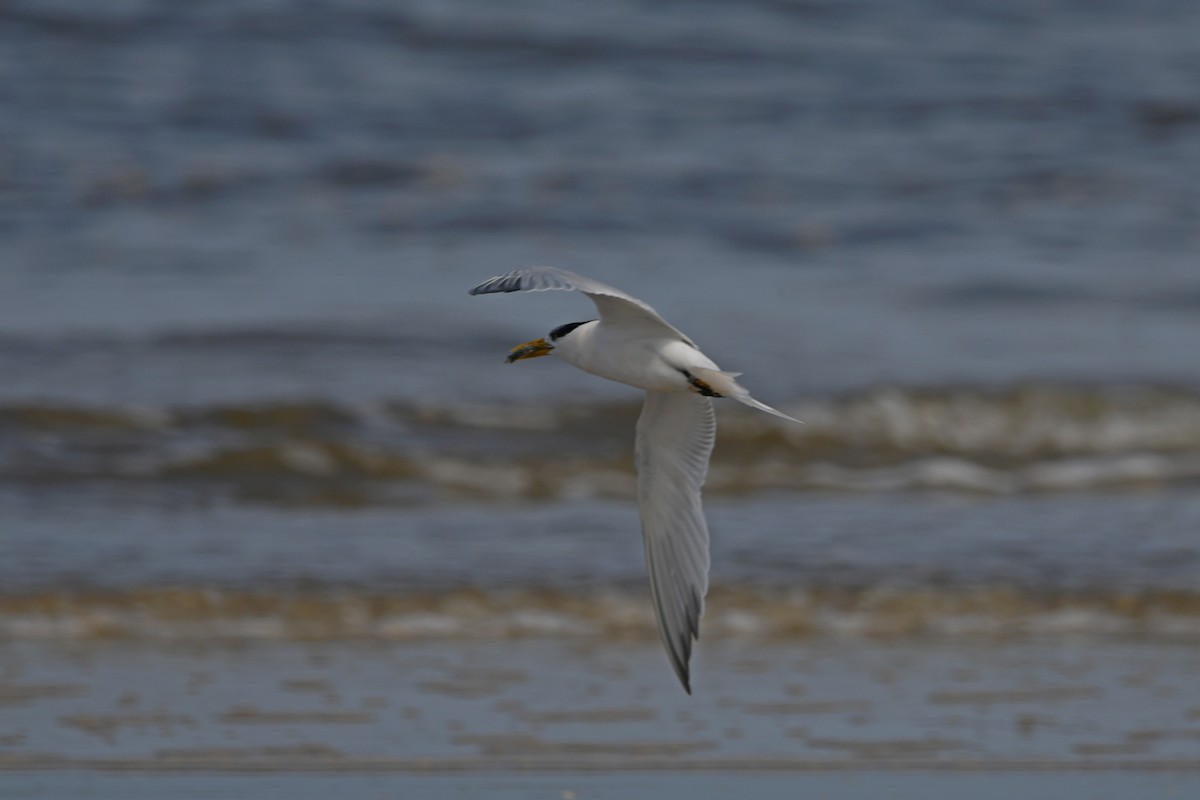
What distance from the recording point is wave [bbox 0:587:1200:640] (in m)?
5.08

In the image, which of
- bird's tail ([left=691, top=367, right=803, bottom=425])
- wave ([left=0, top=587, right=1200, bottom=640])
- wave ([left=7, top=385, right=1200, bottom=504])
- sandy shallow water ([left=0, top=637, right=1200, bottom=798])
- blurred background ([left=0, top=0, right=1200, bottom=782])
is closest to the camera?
bird's tail ([left=691, top=367, right=803, bottom=425])

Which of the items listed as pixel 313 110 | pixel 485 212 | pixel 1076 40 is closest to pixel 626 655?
pixel 485 212

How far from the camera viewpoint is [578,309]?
8.30 metres

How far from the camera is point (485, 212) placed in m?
10.7

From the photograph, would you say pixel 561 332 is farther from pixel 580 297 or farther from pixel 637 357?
pixel 580 297

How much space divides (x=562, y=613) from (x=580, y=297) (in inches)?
143

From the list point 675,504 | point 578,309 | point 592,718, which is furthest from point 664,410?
point 578,309

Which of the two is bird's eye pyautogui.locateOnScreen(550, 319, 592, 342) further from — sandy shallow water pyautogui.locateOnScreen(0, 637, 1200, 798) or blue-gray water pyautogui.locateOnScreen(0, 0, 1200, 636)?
blue-gray water pyautogui.locateOnScreen(0, 0, 1200, 636)

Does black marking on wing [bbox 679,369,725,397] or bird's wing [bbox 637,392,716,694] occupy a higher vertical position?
black marking on wing [bbox 679,369,725,397]

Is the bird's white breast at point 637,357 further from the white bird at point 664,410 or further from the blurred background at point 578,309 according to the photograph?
the blurred background at point 578,309

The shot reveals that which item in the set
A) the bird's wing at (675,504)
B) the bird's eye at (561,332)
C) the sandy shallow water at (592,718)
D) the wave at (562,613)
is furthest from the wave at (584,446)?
the bird's eye at (561,332)

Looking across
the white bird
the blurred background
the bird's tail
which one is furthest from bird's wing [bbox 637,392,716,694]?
the blurred background

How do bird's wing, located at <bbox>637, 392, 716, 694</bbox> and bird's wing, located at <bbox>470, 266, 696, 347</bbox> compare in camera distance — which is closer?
bird's wing, located at <bbox>470, 266, 696, 347</bbox>

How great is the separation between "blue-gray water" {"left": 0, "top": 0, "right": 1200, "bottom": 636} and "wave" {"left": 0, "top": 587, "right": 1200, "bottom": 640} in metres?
0.03
